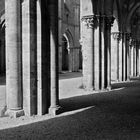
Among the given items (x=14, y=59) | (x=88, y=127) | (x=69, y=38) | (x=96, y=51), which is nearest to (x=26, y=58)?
(x=14, y=59)

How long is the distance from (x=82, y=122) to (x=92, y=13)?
8.14 m

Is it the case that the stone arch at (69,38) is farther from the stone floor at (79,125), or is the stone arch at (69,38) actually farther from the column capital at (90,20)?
the stone floor at (79,125)

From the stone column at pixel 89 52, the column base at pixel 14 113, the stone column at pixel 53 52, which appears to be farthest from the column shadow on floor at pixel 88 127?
the stone column at pixel 89 52

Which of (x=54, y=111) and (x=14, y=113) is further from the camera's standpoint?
(x=54, y=111)

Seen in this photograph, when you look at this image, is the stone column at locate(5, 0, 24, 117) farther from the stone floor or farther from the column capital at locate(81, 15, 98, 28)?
the column capital at locate(81, 15, 98, 28)

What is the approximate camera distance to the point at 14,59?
23.2 ft

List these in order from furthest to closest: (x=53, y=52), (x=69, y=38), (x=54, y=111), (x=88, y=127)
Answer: (x=69, y=38), (x=53, y=52), (x=54, y=111), (x=88, y=127)

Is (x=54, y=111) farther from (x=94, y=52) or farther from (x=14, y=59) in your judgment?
(x=94, y=52)

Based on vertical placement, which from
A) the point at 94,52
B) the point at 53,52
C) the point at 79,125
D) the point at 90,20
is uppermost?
the point at 90,20

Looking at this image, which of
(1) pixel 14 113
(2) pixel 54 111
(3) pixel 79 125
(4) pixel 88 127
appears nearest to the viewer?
(4) pixel 88 127

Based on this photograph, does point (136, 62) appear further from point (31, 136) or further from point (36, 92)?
point (31, 136)

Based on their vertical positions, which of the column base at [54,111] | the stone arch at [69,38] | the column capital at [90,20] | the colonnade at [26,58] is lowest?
the column base at [54,111]

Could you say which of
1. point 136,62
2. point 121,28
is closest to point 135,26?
point 136,62

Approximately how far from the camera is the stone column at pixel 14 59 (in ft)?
23.1
